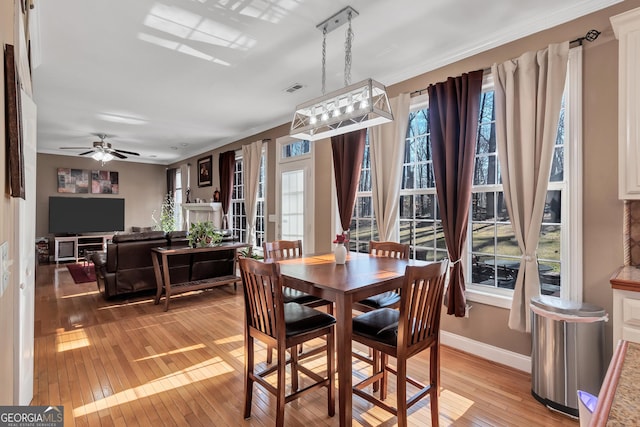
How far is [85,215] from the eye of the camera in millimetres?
8242

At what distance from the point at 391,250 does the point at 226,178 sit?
14.9 feet

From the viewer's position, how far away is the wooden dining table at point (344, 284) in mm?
1718

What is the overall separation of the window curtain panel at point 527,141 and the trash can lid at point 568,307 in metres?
0.23

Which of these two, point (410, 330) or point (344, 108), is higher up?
point (344, 108)

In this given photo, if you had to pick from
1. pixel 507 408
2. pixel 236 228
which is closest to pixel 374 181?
pixel 507 408

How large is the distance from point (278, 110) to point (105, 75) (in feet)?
6.99

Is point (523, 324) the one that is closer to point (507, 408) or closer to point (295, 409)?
point (507, 408)

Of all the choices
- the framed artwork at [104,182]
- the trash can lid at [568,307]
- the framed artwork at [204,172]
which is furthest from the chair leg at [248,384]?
the framed artwork at [104,182]

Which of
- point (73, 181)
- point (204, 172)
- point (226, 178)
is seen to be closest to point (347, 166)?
point (226, 178)

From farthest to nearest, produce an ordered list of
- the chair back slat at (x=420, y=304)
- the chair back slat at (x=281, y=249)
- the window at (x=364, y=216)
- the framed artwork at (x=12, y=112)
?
the window at (x=364, y=216) → the chair back slat at (x=281, y=249) → the chair back slat at (x=420, y=304) → the framed artwork at (x=12, y=112)

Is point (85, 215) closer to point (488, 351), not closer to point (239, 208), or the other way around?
point (239, 208)

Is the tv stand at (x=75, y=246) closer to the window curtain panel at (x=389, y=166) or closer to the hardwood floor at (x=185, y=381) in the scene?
the hardwood floor at (x=185, y=381)

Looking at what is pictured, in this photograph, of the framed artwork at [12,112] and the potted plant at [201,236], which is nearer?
the framed artwork at [12,112]

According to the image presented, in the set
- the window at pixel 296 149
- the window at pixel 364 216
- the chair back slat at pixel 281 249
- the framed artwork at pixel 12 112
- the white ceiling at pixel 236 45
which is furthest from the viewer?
the window at pixel 296 149
